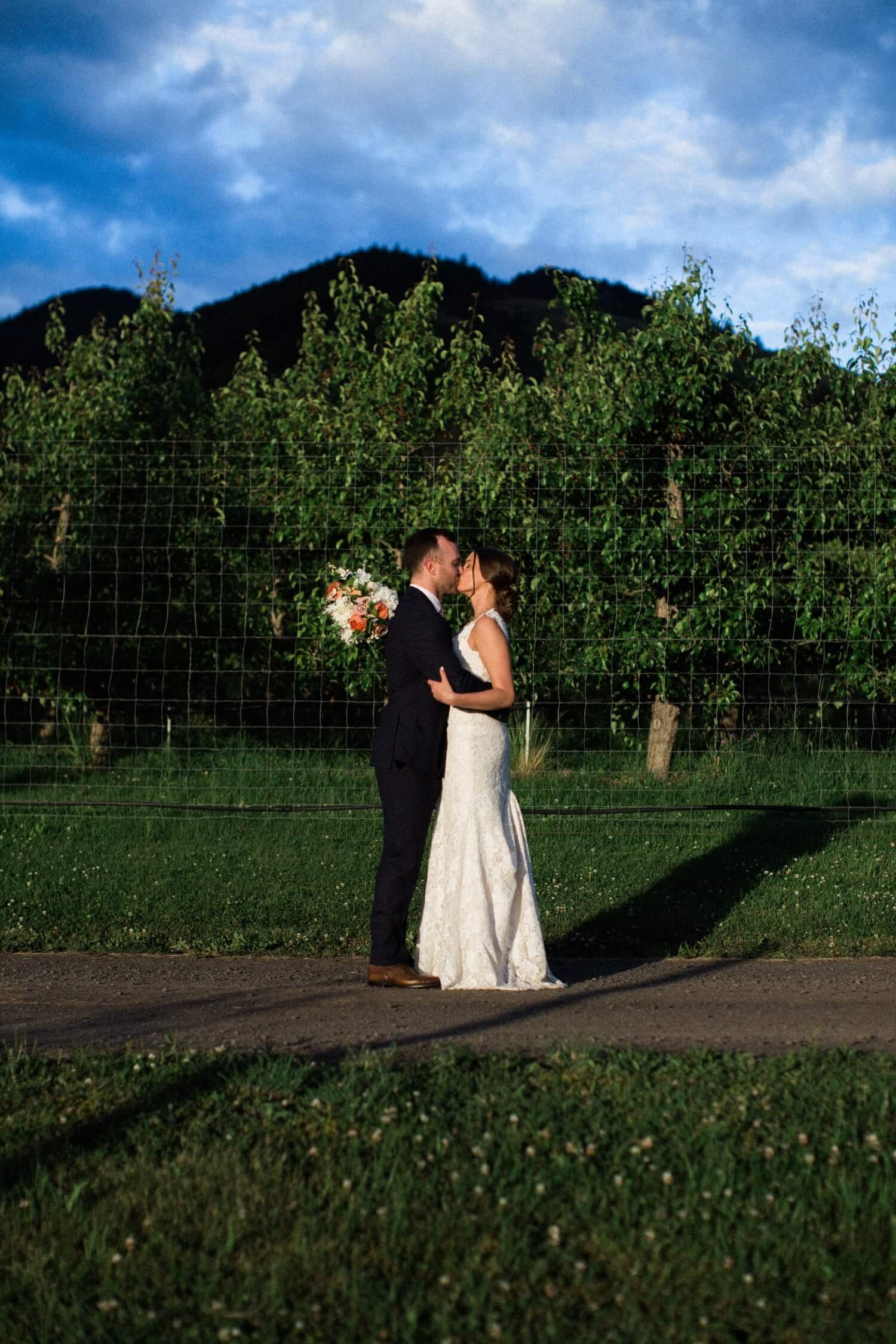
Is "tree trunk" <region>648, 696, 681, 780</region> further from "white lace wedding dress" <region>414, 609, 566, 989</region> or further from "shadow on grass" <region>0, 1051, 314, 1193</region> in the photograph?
"shadow on grass" <region>0, 1051, 314, 1193</region>

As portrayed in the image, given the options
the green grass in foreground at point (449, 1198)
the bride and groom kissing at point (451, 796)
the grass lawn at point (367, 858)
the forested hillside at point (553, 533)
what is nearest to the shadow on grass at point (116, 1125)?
the green grass in foreground at point (449, 1198)

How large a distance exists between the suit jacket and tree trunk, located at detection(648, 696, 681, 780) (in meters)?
4.63

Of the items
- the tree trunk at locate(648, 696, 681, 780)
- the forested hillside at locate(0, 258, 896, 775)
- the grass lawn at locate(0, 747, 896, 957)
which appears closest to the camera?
the grass lawn at locate(0, 747, 896, 957)

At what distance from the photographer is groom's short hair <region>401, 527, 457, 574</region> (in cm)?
609

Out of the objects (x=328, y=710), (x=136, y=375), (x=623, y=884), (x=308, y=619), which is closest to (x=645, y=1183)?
(x=623, y=884)

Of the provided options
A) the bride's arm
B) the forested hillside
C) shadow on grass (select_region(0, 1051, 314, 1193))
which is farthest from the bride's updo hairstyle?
the forested hillside

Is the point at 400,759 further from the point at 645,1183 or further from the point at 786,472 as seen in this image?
the point at 786,472

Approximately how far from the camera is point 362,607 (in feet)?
26.0

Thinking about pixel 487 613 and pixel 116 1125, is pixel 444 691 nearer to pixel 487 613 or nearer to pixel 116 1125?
pixel 487 613

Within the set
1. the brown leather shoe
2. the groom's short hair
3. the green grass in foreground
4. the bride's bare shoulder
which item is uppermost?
the groom's short hair

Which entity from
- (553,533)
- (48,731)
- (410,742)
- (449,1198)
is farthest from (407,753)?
(48,731)

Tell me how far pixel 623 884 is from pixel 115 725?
5334mm

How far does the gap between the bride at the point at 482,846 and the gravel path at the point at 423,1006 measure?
0.56 feet

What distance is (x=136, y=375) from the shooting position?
545 inches
